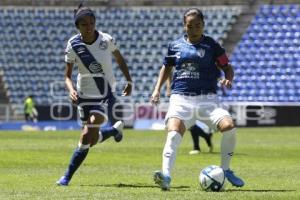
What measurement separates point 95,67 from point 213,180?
2648mm

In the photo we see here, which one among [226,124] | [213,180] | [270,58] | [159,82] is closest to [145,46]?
[270,58]

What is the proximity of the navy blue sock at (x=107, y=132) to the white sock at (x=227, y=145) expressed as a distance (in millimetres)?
2377

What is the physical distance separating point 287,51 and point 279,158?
25.9 m

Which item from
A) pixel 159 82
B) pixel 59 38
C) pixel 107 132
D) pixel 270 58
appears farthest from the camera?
pixel 59 38

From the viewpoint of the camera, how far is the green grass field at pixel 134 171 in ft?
32.4

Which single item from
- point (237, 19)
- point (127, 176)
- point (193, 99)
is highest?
point (193, 99)

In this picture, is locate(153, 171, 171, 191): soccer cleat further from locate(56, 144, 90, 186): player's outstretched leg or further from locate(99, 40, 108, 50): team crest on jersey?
locate(99, 40, 108, 50): team crest on jersey

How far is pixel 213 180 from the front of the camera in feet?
33.4

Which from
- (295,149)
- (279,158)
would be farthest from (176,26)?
(279,158)

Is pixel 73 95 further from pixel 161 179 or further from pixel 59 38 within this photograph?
pixel 59 38

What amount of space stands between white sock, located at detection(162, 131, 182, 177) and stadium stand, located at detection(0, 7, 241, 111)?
108 ft

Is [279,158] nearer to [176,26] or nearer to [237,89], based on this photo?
[237,89]

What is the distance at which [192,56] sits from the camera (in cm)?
1059

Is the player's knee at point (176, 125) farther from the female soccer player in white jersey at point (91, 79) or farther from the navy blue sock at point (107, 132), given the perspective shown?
the navy blue sock at point (107, 132)
